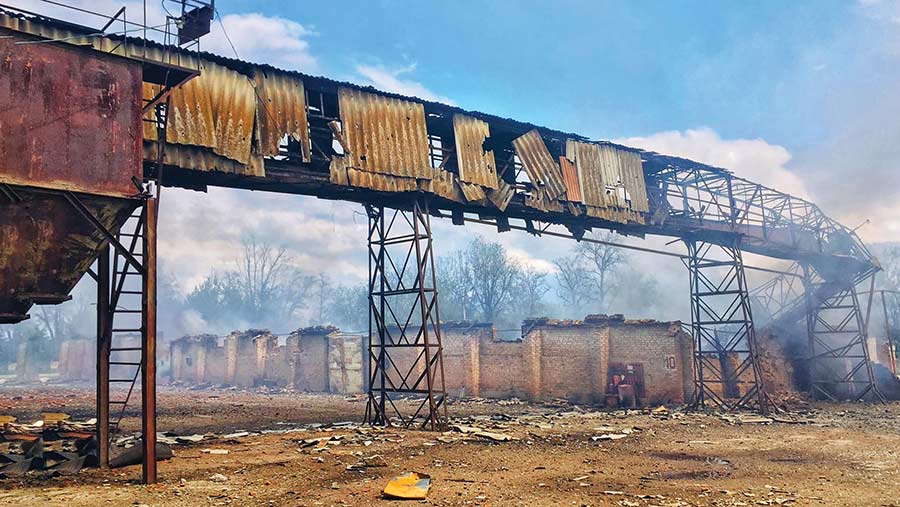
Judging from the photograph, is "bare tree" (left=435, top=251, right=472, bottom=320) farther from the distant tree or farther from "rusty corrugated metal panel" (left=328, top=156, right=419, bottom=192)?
"rusty corrugated metal panel" (left=328, top=156, right=419, bottom=192)

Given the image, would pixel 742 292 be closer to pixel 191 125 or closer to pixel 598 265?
pixel 191 125

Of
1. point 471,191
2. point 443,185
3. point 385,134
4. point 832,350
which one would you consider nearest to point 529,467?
point 443,185

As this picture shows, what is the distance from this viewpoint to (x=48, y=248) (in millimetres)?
8062

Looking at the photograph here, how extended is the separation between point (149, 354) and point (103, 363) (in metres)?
1.85

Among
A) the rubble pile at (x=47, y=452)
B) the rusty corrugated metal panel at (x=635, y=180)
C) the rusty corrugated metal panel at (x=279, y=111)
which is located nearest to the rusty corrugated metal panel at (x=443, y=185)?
the rusty corrugated metal panel at (x=279, y=111)

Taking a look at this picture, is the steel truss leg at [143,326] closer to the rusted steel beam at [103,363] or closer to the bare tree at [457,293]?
the rusted steel beam at [103,363]

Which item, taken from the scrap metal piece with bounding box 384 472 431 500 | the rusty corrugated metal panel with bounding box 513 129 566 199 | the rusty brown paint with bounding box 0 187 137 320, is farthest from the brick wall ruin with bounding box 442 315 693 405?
the rusty brown paint with bounding box 0 187 137 320

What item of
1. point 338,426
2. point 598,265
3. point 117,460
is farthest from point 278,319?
point 117,460

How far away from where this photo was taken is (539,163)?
15.7 meters

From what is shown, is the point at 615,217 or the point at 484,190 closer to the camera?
the point at 484,190

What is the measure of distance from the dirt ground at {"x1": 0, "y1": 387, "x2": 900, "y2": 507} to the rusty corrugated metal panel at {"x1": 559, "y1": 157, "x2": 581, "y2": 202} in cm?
591

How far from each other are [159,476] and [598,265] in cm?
4187

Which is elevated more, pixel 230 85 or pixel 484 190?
pixel 230 85

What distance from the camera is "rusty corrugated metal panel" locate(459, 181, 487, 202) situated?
1431 cm
